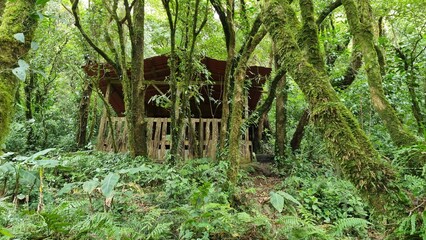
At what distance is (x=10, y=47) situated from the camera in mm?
2199

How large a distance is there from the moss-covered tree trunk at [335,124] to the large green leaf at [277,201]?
695 mm

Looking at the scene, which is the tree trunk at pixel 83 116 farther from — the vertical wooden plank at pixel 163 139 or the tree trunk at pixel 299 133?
the tree trunk at pixel 299 133

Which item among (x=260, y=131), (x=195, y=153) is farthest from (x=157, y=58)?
(x=260, y=131)

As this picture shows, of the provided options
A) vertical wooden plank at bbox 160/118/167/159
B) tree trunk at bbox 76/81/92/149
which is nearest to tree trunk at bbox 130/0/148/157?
vertical wooden plank at bbox 160/118/167/159

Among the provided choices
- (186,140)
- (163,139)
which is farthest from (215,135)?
(163,139)

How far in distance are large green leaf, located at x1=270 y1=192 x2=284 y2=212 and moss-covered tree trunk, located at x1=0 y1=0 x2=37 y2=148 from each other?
7.70ft

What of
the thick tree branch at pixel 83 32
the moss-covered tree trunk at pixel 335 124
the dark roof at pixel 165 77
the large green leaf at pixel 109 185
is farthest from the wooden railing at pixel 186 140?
the moss-covered tree trunk at pixel 335 124

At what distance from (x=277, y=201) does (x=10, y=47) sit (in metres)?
2.57

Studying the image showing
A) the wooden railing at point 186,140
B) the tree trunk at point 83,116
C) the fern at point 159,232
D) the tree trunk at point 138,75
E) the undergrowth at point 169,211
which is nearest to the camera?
the undergrowth at point 169,211

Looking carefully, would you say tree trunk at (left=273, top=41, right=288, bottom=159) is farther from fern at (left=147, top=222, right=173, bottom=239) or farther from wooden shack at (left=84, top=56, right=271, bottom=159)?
fern at (left=147, top=222, right=173, bottom=239)

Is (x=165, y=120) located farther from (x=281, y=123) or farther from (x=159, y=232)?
(x=159, y=232)

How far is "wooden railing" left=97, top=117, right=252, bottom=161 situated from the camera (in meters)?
8.21

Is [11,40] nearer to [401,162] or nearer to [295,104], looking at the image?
[401,162]

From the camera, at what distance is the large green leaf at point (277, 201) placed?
8.18ft
